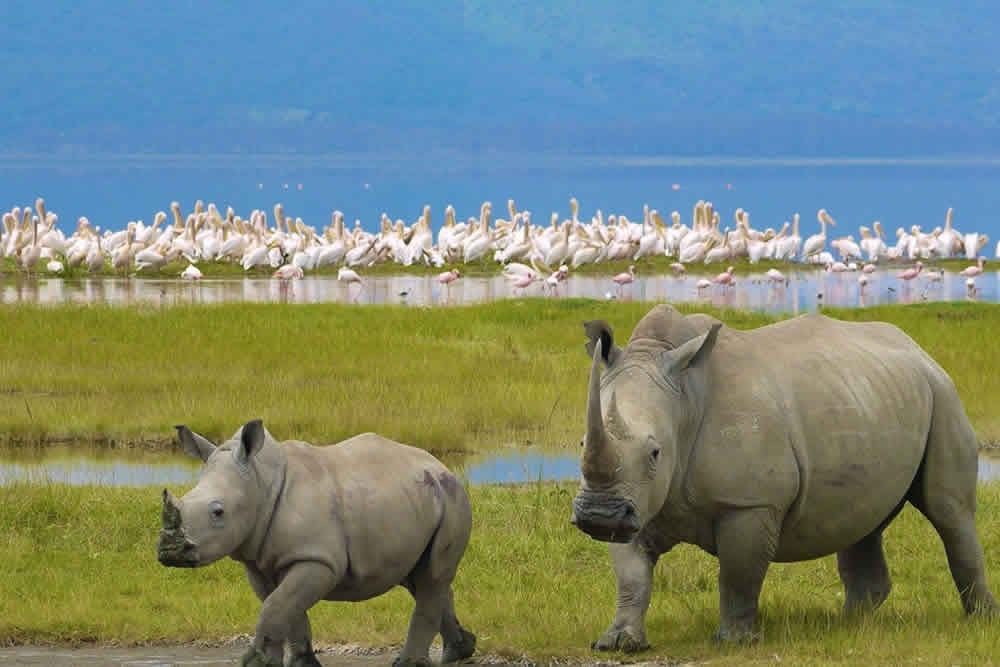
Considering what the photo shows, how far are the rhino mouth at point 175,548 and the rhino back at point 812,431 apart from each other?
2.02 meters

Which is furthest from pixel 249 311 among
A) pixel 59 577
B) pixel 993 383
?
pixel 59 577

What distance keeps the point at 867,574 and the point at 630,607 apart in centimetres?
151

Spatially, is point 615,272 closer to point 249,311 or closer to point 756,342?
point 249,311

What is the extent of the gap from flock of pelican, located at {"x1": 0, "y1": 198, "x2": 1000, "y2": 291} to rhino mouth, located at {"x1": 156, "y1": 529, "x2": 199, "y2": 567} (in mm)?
29743

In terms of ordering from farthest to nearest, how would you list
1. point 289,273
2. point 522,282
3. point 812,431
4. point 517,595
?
point 289,273
point 522,282
point 517,595
point 812,431

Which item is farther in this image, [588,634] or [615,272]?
[615,272]

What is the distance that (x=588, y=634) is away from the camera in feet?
25.2

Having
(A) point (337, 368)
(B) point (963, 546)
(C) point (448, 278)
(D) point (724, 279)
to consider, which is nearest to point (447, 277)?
(C) point (448, 278)

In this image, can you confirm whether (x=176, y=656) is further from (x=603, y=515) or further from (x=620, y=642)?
(x=603, y=515)

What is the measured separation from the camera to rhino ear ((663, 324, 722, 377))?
277 inches

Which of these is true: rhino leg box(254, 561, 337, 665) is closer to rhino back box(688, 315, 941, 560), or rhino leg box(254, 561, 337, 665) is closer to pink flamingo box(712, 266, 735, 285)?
rhino back box(688, 315, 941, 560)

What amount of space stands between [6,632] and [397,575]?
2.25 meters

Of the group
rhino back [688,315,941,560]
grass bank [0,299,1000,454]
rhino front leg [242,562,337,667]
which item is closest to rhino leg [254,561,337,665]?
rhino front leg [242,562,337,667]

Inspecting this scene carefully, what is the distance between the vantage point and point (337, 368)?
18562 mm
